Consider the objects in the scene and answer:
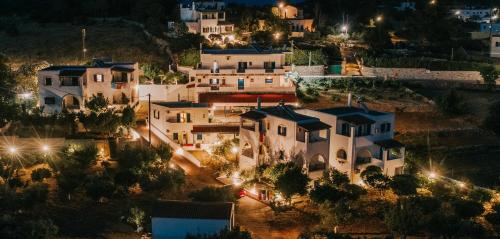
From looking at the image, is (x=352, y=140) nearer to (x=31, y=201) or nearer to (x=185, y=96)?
(x=31, y=201)

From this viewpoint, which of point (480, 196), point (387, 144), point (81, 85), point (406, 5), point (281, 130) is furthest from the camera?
point (406, 5)

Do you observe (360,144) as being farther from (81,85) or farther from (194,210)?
(81,85)

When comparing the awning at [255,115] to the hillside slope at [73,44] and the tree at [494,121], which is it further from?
the hillside slope at [73,44]

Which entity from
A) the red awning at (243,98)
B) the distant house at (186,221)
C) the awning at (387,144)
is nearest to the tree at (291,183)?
the distant house at (186,221)

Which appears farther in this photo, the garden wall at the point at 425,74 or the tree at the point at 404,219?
the garden wall at the point at 425,74

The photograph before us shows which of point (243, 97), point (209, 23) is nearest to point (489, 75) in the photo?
point (243, 97)

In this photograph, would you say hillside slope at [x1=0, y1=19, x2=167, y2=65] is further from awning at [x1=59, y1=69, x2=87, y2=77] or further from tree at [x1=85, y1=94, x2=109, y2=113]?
tree at [x1=85, y1=94, x2=109, y2=113]
